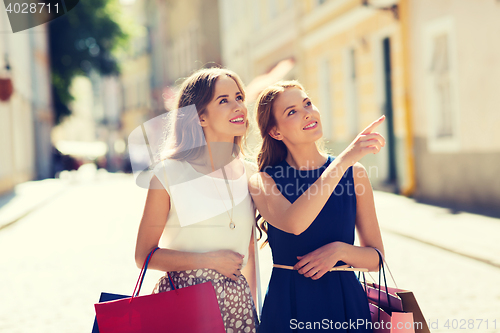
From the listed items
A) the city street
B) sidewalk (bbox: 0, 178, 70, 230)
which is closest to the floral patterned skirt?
the city street

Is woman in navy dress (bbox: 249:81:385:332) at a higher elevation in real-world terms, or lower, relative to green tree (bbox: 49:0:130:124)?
lower

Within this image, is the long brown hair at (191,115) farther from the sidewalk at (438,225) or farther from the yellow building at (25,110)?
the yellow building at (25,110)

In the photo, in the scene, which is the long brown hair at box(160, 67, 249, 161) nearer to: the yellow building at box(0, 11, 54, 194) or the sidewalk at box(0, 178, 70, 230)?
the sidewalk at box(0, 178, 70, 230)

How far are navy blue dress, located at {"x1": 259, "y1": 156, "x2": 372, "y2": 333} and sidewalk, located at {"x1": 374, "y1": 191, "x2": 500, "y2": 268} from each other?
425 cm

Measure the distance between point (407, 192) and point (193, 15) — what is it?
2466 centimetres

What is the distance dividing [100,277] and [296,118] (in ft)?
14.9

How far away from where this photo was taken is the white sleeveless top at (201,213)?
2.16 metres

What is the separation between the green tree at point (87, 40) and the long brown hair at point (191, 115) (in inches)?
930

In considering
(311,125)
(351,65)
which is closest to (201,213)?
(311,125)

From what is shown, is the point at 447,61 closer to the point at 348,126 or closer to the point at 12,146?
the point at 348,126

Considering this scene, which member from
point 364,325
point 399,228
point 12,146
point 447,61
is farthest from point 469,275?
point 12,146

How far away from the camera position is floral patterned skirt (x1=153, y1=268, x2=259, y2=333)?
2.14 metres

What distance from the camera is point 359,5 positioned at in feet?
45.4

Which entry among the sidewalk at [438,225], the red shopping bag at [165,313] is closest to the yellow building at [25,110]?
the sidewalk at [438,225]
